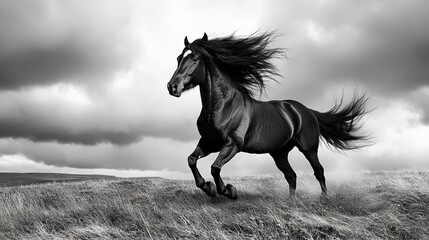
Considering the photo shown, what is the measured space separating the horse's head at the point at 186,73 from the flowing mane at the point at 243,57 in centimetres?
24

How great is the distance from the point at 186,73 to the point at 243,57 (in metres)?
1.67

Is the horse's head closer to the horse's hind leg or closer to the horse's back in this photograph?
the horse's back

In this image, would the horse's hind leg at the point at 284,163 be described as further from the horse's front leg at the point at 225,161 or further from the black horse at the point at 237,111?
the horse's front leg at the point at 225,161

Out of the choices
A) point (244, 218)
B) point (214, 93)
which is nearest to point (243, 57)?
point (214, 93)

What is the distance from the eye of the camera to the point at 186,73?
686 cm

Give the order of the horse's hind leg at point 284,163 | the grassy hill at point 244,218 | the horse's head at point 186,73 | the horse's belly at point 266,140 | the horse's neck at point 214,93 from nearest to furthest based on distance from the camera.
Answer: the grassy hill at point 244,218, the horse's head at point 186,73, the horse's neck at point 214,93, the horse's belly at point 266,140, the horse's hind leg at point 284,163

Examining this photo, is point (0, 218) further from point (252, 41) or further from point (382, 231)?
point (382, 231)

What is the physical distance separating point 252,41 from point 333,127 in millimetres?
3432

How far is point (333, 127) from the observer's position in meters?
10.2

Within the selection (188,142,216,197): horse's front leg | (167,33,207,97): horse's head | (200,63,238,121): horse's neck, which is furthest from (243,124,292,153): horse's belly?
(167,33,207,97): horse's head

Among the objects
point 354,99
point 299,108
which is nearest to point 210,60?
point 299,108

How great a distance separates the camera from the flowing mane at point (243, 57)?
25.0ft

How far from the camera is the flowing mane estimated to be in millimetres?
7621

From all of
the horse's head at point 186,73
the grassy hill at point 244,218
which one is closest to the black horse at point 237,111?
the horse's head at point 186,73
